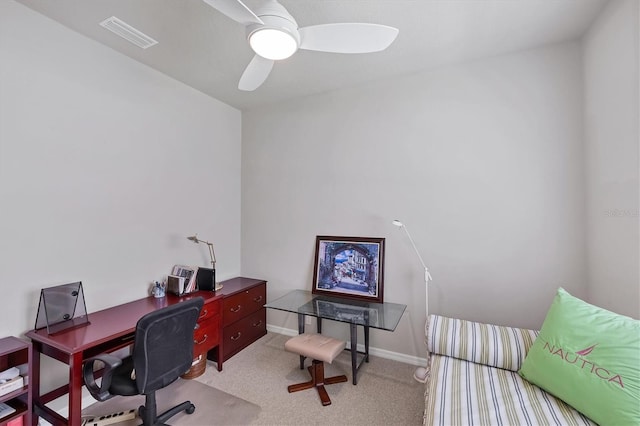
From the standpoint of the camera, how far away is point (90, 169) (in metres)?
2.22

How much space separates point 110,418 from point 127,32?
9.09 feet

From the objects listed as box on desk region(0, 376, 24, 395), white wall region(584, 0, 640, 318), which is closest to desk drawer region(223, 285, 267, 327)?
box on desk region(0, 376, 24, 395)

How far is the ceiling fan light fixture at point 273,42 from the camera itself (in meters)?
1.39

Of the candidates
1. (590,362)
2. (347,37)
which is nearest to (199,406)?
(590,362)

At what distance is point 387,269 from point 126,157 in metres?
2.63

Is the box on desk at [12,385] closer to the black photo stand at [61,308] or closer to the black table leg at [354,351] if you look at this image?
the black photo stand at [61,308]

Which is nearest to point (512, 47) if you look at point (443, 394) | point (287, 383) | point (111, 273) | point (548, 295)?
point (548, 295)

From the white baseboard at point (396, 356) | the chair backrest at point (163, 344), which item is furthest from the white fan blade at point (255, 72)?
the white baseboard at point (396, 356)

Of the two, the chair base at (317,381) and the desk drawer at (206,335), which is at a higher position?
the desk drawer at (206,335)

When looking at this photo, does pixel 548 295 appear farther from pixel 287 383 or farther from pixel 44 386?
pixel 44 386

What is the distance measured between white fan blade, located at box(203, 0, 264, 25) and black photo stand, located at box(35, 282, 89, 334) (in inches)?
82.6

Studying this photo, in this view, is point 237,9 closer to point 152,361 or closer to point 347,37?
point 347,37

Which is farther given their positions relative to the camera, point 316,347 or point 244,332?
point 244,332

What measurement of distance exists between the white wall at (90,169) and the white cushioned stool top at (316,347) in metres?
1.48
